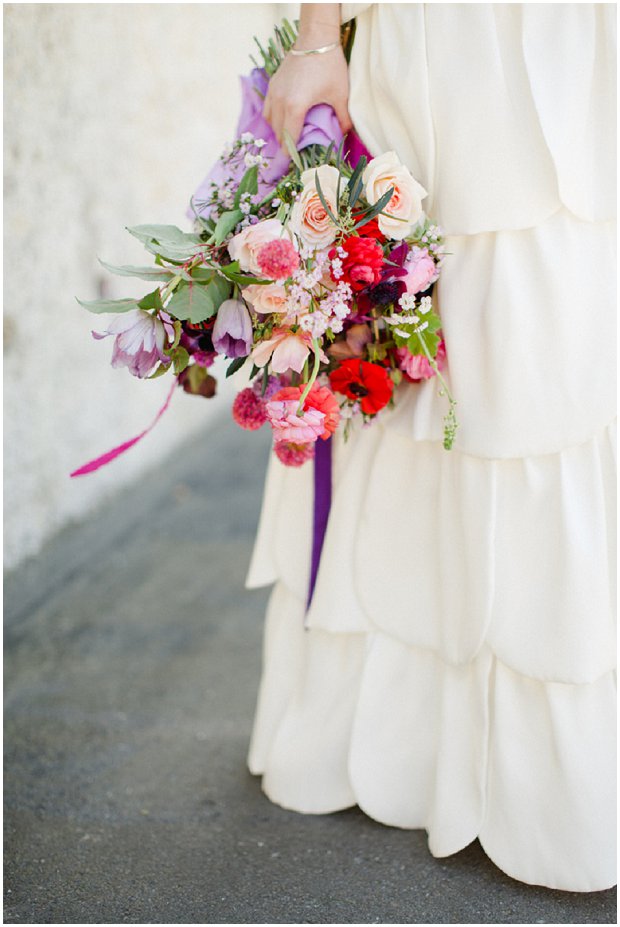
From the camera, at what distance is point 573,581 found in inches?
62.1

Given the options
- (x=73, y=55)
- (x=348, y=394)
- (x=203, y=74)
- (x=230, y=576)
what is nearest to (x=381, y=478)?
(x=348, y=394)

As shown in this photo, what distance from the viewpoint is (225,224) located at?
1.51 metres

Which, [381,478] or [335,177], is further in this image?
[381,478]

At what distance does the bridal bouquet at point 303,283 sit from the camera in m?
1.44

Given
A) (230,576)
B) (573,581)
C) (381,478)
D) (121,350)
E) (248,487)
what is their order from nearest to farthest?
(121,350) < (573,581) < (381,478) < (230,576) < (248,487)

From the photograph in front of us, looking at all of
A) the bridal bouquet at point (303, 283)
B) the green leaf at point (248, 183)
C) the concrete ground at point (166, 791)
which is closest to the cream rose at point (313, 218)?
the bridal bouquet at point (303, 283)

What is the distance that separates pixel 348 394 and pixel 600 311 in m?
0.45

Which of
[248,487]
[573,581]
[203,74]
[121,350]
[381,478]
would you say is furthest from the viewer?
[203,74]

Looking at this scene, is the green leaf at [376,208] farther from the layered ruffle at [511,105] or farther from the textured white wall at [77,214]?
the textured white wall at [77,214]

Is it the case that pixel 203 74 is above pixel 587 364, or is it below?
above

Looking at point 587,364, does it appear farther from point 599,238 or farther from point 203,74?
point 203,74

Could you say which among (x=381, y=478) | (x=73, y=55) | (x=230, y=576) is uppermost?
(x=73, y=55)

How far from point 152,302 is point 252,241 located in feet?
0.63

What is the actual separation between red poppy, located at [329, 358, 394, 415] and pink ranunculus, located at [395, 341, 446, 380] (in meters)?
0.04
